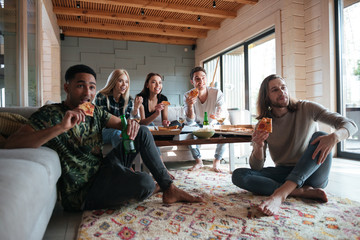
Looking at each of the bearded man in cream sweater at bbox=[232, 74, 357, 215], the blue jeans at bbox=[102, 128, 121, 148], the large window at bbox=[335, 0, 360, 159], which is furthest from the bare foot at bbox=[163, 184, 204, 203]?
the large window at bbox=[335, 0, 360, 159]

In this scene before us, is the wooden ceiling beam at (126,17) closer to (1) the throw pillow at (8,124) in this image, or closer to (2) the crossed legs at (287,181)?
(1) the throw pillow at (8,124)

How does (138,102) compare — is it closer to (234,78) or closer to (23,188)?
(23,188)

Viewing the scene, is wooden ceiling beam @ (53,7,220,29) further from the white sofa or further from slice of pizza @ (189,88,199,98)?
the white sofa

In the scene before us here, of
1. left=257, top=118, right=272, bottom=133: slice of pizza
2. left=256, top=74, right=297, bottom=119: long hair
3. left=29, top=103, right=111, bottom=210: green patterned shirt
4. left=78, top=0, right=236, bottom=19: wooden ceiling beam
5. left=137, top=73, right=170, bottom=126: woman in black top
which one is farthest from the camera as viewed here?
left=78, top=0, right=236, bottom=19: wooden ceiling beam

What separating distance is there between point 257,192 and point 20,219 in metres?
1.46

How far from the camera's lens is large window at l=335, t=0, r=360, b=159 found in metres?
3.24

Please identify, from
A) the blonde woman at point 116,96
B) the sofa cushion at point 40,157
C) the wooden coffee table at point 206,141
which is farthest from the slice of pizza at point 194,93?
the sofa cushion at point 40,157

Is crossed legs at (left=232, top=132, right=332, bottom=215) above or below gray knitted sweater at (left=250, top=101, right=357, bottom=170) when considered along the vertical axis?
below

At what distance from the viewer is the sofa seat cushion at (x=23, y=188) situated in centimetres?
57

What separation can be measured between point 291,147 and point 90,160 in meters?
1.33

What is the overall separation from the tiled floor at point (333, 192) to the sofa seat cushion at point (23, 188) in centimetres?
42

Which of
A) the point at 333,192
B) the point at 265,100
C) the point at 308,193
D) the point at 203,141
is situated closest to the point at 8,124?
the point at 203,141

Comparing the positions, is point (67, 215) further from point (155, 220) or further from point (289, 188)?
point (289, 188)

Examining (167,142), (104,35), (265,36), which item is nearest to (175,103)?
(104,35)
